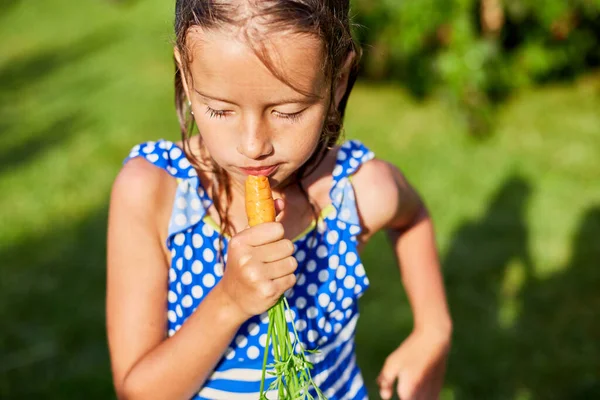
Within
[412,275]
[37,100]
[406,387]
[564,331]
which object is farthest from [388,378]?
[37,100]

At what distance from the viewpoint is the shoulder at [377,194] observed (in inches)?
78.6

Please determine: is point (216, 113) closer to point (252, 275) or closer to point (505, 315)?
point (252, 275)

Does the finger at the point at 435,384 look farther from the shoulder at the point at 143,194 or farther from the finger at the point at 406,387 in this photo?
the shoulder at the point at 143,194

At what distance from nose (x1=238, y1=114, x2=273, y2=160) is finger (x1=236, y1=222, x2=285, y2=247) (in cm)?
14

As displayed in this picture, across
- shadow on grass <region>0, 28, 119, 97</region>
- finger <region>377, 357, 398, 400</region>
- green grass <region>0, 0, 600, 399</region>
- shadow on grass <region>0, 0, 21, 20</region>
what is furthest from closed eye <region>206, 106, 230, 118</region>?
shadow on grass <region>0, 0, 21, 20</region>

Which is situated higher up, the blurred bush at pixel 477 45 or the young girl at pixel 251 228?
the young girl at pixel 251 228

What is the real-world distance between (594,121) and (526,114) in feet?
1.64

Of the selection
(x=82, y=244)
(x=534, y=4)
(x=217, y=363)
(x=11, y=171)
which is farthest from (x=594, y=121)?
(x=217, y=363)

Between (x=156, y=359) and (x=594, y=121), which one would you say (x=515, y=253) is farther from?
(x=156, y=359)

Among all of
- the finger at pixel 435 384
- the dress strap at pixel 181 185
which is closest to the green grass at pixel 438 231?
the dress strap at pixel 181 185

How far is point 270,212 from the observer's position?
5.26 feet

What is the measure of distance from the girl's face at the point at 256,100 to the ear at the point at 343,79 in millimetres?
104

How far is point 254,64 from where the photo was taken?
1.48 metres

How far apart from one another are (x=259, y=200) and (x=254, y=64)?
0.90ft
